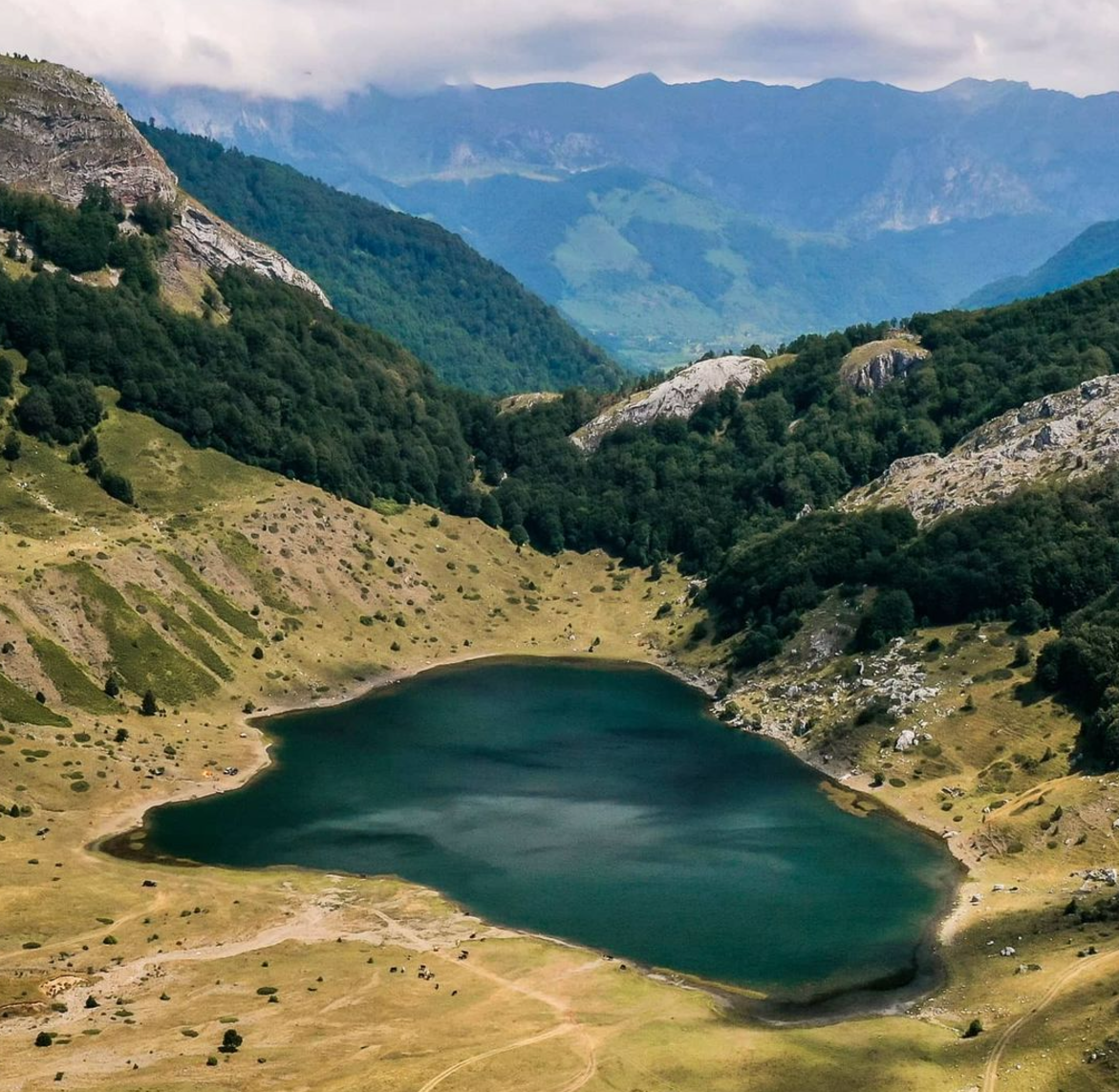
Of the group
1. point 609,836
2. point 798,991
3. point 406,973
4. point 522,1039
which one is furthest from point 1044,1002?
point 609,836

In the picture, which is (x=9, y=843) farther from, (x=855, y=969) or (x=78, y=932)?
(x=855, y=969)

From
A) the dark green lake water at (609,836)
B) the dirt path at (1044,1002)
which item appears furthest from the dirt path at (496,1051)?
the dirt path at (1044,1002)

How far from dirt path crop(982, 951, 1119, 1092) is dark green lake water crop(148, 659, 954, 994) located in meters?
14.5

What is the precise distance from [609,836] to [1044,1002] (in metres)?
53.0

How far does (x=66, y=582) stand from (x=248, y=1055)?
105m

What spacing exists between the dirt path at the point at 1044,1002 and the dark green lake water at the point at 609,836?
14.5 meters

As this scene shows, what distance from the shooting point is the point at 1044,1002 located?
342 ft

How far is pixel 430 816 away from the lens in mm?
154875

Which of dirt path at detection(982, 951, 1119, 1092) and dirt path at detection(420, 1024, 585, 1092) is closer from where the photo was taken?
dirt path at detection(420, 1024, 585, 1092)

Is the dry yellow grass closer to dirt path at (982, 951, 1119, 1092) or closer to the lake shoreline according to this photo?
dirt path at (982, 951, 1119, 1092)

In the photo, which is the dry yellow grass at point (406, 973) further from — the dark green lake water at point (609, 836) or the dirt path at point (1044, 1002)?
the dark green lake water at point (609, 836)

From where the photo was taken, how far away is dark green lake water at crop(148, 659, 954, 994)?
126 meters

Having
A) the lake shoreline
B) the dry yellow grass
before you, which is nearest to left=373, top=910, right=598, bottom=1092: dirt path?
the dry yellow grass

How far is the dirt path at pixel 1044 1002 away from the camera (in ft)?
311
